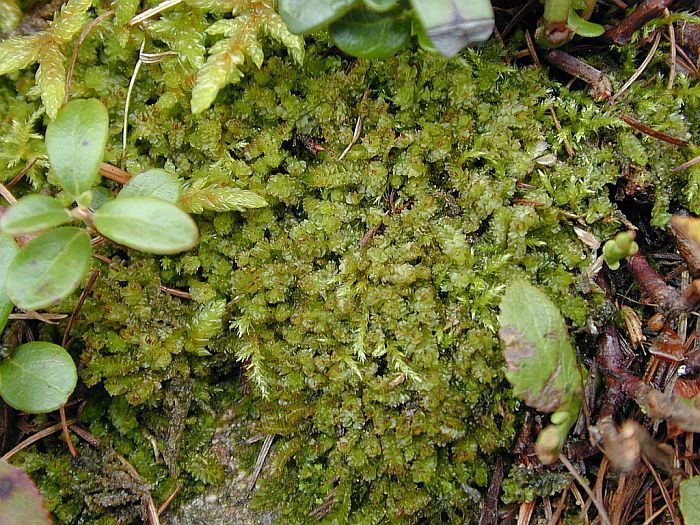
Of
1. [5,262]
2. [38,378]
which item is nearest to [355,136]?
[5,262]

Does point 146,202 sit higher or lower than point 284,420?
higher

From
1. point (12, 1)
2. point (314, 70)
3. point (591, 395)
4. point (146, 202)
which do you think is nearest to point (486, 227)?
point (591, 395)

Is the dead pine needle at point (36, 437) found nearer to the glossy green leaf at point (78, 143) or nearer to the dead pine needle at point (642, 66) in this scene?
the glossy green leaf at point (78, 143)

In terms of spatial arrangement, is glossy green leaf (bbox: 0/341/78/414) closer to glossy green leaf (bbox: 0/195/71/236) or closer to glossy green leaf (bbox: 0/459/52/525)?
glossy green leaf (bbox: 0/459/52/525)

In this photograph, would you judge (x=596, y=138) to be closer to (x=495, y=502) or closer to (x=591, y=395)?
(x=591, y=395)

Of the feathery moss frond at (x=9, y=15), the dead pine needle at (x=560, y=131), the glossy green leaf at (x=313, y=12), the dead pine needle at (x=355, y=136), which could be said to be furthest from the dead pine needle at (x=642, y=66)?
the feathery moss frond at (x=9, y=15)
